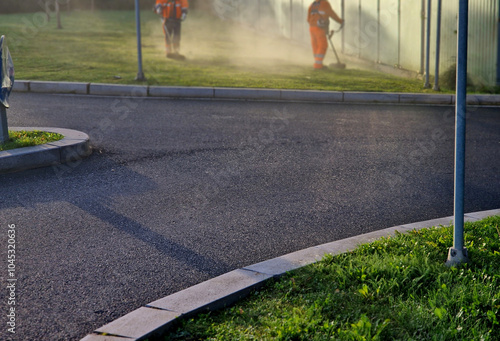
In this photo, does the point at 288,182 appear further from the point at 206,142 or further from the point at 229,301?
the point at 229,301

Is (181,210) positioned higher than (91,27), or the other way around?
(91,27)

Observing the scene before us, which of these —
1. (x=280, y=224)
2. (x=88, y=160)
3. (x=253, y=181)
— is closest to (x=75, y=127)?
(x=88, y=160)

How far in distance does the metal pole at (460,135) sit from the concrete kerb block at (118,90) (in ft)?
25.8

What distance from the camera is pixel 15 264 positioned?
13.2ft

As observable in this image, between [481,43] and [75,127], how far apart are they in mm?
7957

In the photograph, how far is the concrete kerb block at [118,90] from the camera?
35.9 ft

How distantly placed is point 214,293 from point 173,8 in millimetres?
13392

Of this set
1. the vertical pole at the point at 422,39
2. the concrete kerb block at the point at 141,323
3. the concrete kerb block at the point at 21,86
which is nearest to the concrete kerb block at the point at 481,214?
the concrete kerb block at the point at 141,323

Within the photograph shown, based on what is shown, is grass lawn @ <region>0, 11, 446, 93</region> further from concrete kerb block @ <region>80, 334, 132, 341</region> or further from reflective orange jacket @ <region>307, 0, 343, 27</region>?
concrete kerb block @ <region>80, 334, 132, 341</region>

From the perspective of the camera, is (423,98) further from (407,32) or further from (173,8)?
(173,8)

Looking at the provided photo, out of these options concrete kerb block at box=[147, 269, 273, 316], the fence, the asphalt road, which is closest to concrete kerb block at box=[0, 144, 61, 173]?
the asphalt road

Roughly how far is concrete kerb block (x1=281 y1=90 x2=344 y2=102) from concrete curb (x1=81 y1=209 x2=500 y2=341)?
6.62m

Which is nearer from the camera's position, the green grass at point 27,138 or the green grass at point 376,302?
the green grass at point 376,302

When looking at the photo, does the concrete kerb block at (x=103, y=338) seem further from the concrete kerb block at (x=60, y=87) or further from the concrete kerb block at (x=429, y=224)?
the concrete kerb block at (x=60, y=87)
